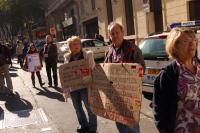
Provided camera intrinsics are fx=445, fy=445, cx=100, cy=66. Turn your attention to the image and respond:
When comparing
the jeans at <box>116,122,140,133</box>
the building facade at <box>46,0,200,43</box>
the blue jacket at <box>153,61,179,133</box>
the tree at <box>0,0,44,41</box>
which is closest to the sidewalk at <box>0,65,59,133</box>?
the jeans at <box>116,122,140,133</box>

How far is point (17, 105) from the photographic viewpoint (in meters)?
10.7

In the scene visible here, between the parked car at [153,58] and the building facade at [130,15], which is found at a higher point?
the building facade at [130,15]

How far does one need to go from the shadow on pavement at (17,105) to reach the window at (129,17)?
15.7 m

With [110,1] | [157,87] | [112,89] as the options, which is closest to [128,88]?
[112,89]

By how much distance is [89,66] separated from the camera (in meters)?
6.24

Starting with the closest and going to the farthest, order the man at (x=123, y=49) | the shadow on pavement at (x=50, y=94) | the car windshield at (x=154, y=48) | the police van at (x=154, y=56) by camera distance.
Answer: the man at (x=123, y=49), the police van at (x=154, y=56), the car windshield at (x=154, y=48), the shadow on pavement at (x=50, y=94)

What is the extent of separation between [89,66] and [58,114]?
2937mm

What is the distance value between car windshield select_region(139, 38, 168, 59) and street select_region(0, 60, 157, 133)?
40.5 inches

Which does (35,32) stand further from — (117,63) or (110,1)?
Answer: (117,63)

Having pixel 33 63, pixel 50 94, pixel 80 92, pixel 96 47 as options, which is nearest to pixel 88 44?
pixel 96 47

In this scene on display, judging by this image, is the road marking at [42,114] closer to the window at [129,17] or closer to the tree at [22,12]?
the window at [129,17]

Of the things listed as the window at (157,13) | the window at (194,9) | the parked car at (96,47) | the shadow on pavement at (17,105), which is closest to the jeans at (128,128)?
the shadow on pavement at (17,105)

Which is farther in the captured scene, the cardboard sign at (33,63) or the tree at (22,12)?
the tree at (22,12)

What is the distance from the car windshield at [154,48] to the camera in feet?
29.7
